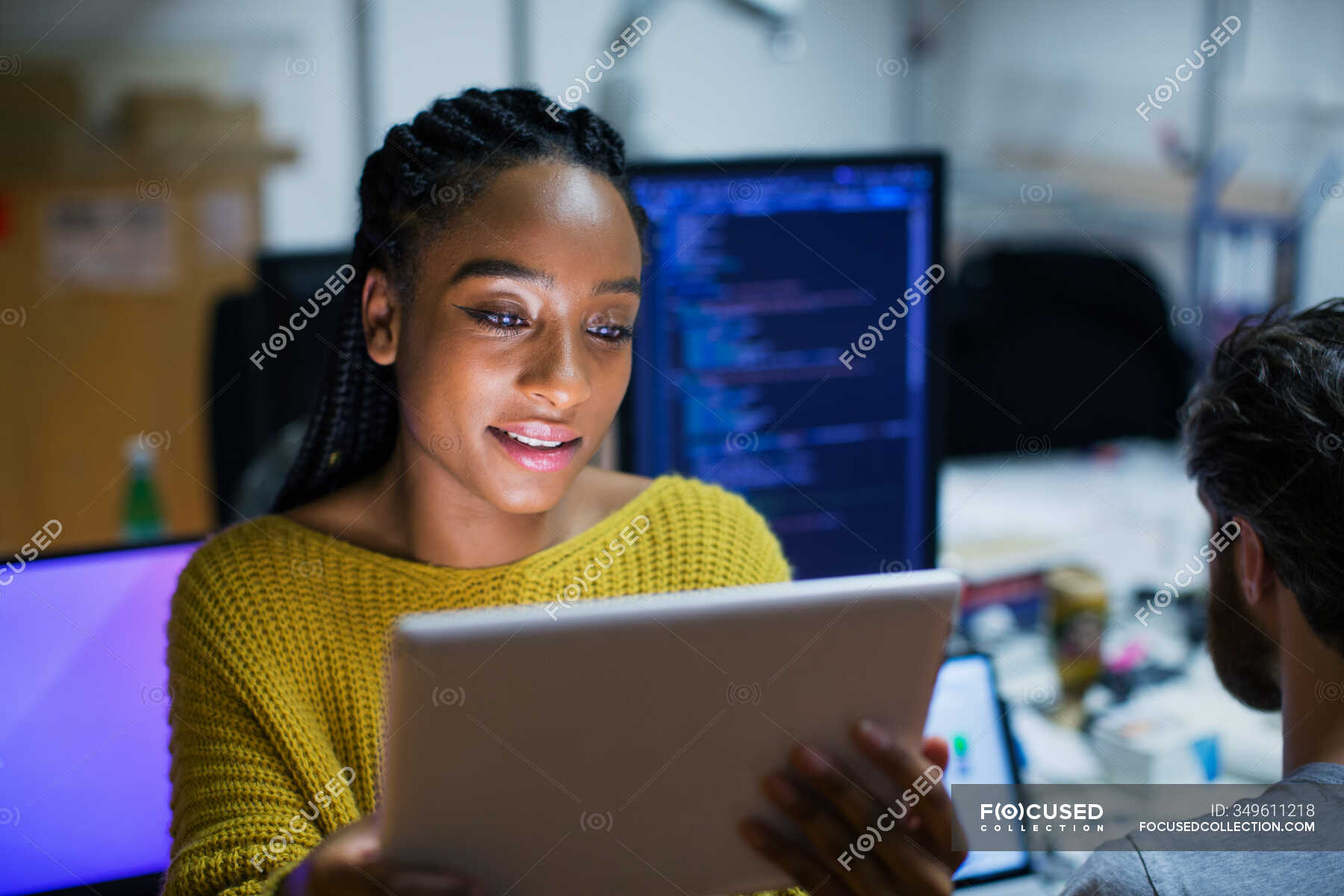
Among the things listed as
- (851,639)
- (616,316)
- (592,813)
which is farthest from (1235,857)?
(616,316)

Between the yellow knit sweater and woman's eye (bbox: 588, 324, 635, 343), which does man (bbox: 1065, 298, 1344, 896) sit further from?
woman's eye (bbox: 588, 324, 635, 343)

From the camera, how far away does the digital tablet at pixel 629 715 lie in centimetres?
71

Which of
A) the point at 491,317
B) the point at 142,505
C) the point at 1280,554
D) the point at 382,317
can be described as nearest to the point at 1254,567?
the point at 1280,554

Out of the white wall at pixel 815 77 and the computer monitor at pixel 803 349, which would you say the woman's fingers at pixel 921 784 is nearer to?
the computer monitor at pixel 803 349

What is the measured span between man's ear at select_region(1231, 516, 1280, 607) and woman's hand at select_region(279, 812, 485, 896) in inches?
30.4

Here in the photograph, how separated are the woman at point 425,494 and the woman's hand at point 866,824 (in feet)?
1.13

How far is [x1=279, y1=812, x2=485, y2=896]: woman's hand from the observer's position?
722 millimetres

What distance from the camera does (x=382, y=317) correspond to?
1.04m

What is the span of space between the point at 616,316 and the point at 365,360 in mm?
290

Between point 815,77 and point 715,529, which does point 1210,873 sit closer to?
point 715,529

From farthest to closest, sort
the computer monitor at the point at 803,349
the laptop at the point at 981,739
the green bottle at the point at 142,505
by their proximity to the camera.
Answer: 1. the green bottle at the point at 142,505
2. the computer monitor at the point at 803,349
3. the laptop at the point at 981,739

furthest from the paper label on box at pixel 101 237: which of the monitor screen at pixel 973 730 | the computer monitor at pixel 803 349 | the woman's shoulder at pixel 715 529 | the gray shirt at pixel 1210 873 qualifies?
the gray shirt at pixel 1210 873

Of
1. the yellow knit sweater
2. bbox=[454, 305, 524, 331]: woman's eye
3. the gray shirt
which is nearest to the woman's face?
bbox=[454, 305, 524, 331]: woman's eye

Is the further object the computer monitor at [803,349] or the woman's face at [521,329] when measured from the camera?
the computer monitor at [803,349]
